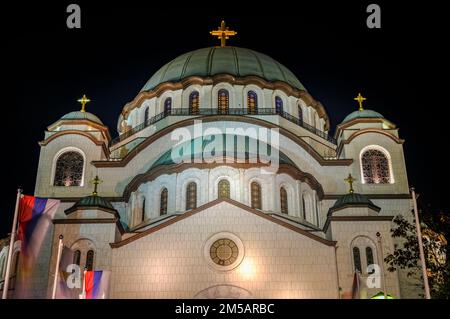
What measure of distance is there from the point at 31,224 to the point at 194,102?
2266 cm

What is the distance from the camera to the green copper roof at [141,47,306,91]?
146 feet

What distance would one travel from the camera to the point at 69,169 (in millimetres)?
38625

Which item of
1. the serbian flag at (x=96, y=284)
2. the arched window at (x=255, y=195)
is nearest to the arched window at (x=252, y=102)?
the arched window at (x=255, y=195)

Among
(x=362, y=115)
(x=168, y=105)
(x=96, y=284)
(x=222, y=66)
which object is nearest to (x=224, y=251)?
(x=96, y=284)

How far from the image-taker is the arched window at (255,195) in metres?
34.1

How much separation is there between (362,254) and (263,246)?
5.06 meters

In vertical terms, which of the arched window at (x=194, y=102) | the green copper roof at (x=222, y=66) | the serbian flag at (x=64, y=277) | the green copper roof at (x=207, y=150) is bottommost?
the serbian flag at (x=64, y=277)

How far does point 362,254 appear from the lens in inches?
1203

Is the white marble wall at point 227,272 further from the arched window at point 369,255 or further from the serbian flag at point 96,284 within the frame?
the arched window at point 369,255

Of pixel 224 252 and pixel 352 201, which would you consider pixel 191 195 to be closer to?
pixel 224 252

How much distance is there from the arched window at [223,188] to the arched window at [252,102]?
8.88m

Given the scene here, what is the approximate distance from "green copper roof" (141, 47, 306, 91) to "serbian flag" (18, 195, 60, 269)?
77.8 feet
